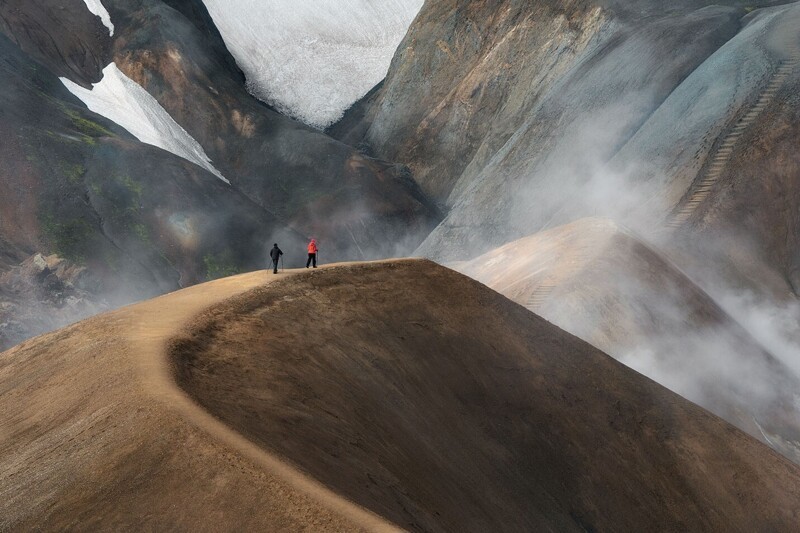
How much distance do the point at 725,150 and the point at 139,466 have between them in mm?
34736

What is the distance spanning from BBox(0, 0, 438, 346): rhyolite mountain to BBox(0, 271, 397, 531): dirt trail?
27662 mm

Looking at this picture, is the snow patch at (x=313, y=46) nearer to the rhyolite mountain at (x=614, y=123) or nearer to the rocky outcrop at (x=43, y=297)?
the rhyolite mountain at (x=614, y=123)

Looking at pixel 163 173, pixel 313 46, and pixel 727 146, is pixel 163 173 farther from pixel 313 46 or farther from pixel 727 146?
pixel 313 46

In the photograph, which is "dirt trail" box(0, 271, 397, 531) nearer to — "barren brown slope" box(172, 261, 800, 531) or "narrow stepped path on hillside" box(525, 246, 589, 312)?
"barren brown slope" box(172, 261, 800, 531)

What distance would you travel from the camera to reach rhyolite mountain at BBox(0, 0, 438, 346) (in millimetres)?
50656

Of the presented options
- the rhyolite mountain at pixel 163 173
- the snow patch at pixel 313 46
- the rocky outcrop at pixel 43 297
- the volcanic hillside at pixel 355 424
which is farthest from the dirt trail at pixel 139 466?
the snow patch at pixel 313 46

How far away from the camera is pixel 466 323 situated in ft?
76.1

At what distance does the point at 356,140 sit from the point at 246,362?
217ft

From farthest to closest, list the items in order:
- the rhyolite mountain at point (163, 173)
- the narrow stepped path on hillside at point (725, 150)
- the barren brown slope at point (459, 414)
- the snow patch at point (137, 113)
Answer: the snow patch at point (137, 113)
the rhyolite mountain at point (163, 173)
the narrow stepped path on hillside at point (725, 150)
the barren brown slope at point (459, 414)

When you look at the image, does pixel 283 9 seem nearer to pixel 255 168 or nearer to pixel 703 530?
pixel 255 168

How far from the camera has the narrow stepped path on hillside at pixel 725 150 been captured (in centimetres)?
3916

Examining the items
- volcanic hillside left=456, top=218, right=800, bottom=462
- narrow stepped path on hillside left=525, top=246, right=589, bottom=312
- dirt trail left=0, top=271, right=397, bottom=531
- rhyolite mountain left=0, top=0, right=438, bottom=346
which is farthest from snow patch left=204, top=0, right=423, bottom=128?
dirt trail left=0, top=271, right=397, bottom=531

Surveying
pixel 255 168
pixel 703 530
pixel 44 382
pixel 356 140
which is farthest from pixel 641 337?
pixel 356 140

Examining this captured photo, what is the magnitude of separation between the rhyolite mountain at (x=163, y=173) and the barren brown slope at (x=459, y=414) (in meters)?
24.4
